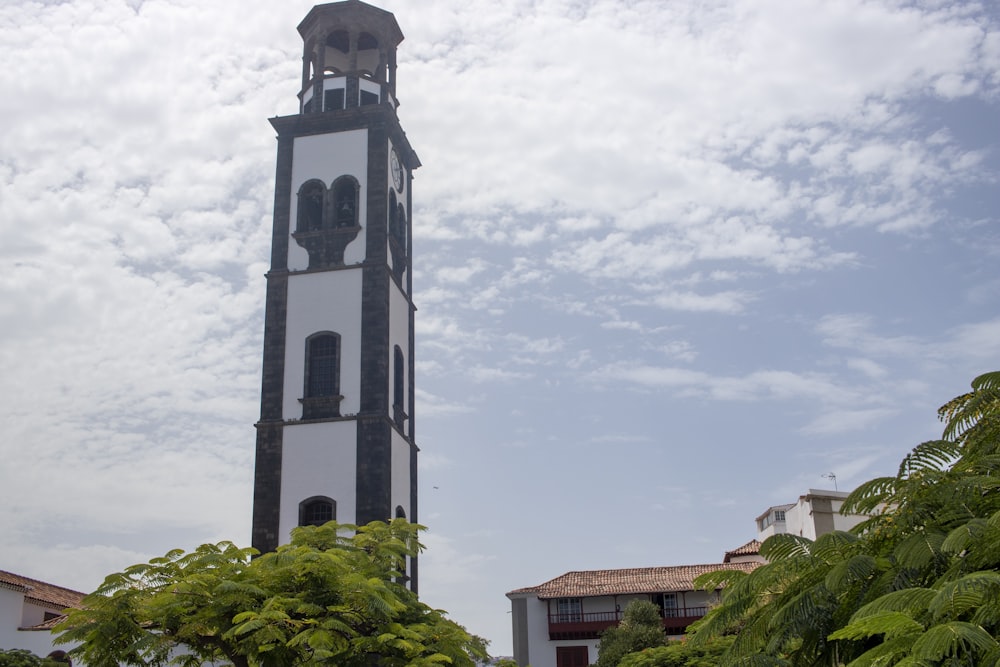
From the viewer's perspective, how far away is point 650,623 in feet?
135

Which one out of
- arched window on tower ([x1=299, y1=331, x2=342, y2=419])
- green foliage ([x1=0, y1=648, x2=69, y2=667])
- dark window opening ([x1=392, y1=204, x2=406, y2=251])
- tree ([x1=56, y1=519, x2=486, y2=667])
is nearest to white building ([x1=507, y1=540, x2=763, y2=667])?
dark window opening ([x1=392, y1=204, x2=406, y2=251])

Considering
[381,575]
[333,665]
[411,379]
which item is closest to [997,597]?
[333,665]

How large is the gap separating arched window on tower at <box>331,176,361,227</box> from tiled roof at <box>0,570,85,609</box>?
1689 centimetres

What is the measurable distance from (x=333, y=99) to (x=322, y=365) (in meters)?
8.94

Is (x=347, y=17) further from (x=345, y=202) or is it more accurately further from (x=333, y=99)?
(x=345, y=202)

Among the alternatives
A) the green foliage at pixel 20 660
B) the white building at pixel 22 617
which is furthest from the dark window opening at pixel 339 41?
the white building at pixel 22 617

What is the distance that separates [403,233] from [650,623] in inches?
708

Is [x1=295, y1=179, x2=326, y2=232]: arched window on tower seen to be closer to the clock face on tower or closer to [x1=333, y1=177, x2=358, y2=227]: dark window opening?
[x1=333, y1=177, x2=358, y2=227]: dark window opening

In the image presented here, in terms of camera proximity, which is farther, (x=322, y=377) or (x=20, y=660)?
(x=322, y=377)

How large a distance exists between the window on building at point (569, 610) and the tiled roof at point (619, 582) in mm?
418

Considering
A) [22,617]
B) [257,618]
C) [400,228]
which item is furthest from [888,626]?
[22,617]

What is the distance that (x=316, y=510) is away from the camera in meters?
29.4

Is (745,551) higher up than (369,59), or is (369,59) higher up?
(369,59)

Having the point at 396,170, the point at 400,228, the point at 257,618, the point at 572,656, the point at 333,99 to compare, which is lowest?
the point at 257,618
